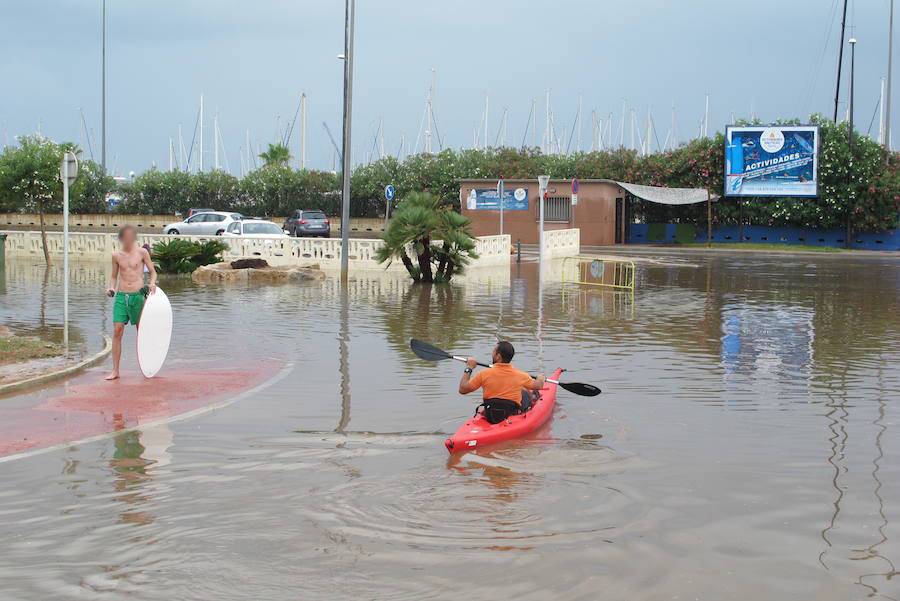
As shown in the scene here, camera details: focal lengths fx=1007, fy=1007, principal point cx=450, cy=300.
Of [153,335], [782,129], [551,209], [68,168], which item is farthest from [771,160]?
[153,335]

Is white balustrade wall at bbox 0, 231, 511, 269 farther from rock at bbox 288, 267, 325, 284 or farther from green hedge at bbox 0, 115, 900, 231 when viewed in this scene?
green hedge at bbox 0, 115, 900, 231

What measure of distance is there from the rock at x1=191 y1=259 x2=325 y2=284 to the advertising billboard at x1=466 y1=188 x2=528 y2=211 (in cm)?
2155

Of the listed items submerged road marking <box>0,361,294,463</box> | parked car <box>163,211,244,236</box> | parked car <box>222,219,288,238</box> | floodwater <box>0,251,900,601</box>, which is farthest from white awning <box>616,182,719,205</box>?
submerged road marking <box>0,361,294,463</box>

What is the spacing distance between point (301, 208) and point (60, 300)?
43761mm

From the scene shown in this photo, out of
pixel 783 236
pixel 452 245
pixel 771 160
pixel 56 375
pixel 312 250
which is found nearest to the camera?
pixel 56 375

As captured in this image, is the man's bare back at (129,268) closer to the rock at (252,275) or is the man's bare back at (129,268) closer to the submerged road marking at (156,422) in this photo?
the submerged road marking at (156,422)

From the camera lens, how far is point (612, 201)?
47.5 m

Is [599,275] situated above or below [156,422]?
above

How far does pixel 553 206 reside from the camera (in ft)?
154

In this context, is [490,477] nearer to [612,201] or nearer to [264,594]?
[264,594]

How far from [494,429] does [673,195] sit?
4198cm

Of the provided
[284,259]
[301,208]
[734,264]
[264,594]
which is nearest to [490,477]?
[264,594]

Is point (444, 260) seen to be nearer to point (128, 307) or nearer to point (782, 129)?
point (128, 307)

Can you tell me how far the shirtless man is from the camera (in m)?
11.7
